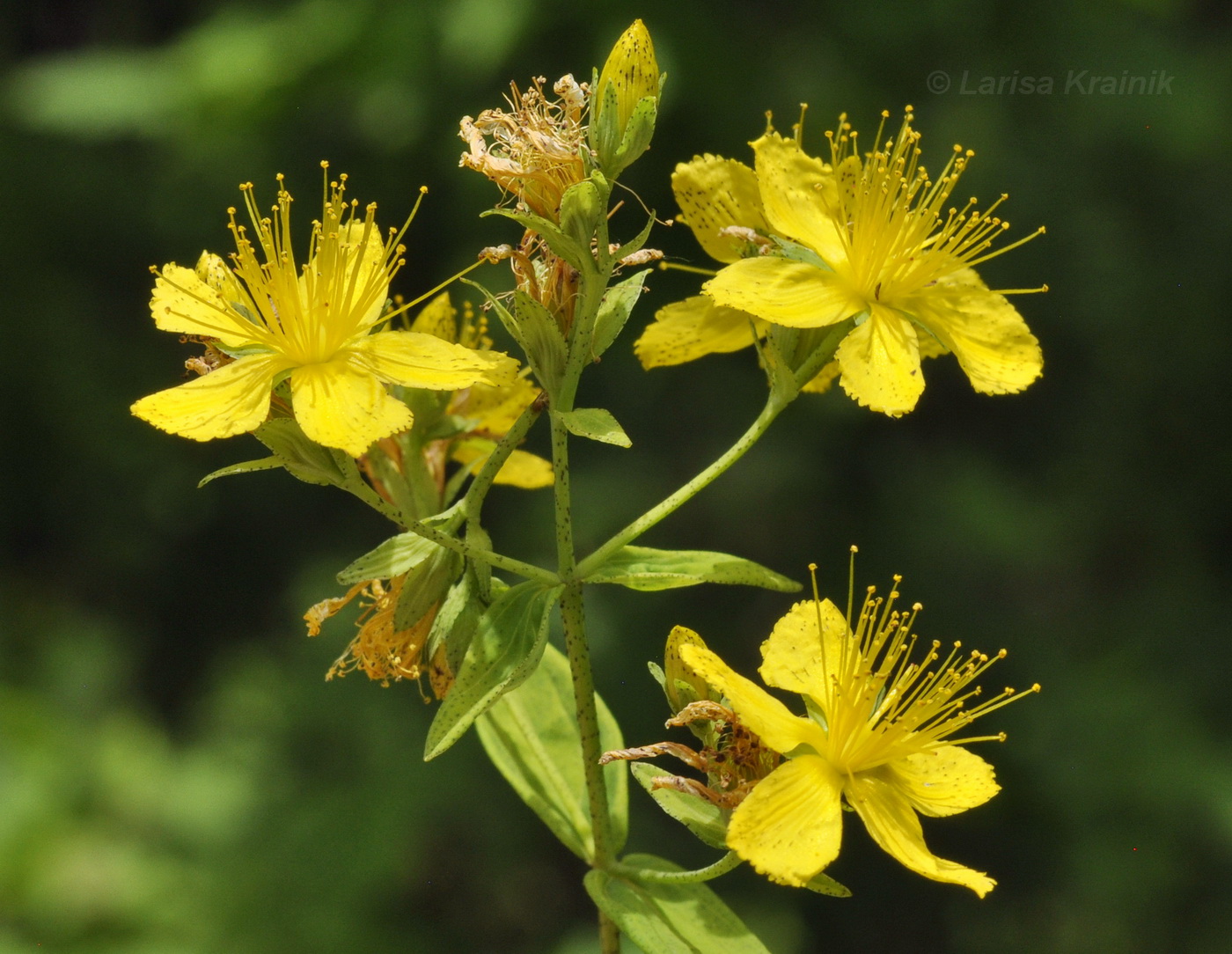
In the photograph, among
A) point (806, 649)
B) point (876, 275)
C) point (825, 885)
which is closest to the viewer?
point (825, 885)

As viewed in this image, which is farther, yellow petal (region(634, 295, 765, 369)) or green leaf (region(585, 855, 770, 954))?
yellow petal (region(634, 295, 765, 369))

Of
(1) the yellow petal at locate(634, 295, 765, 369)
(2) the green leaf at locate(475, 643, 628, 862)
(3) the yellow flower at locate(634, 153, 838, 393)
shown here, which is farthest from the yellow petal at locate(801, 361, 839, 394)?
(2) the green leaf at locate(475, 643, 628, 862)

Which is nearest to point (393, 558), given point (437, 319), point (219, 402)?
point (219, 402)

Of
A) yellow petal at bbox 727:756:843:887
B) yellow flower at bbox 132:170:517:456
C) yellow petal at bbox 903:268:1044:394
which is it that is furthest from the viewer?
Answer: yellow petal at bbox 903:268:1044:394

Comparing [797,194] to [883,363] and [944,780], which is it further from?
[944,780]

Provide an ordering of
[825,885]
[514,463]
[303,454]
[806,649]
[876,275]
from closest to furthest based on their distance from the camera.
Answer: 1. [825,885]
2. [303,454]
3. [806,649]
4. [876,275]
5. [514,463]

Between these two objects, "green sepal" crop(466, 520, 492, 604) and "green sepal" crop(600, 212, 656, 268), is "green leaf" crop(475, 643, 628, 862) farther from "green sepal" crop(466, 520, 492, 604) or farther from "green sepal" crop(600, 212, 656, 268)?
"green sepal" crop(600, 212, 656, 268)

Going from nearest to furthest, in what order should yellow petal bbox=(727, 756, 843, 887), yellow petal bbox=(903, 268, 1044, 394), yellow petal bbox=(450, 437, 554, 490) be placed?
yellow petal bbox=(727, 756, 843, 887), yellow petal bbox=(903, 268, 1044, 394), yellow petal bbox=(450, 437, 554, 490)
